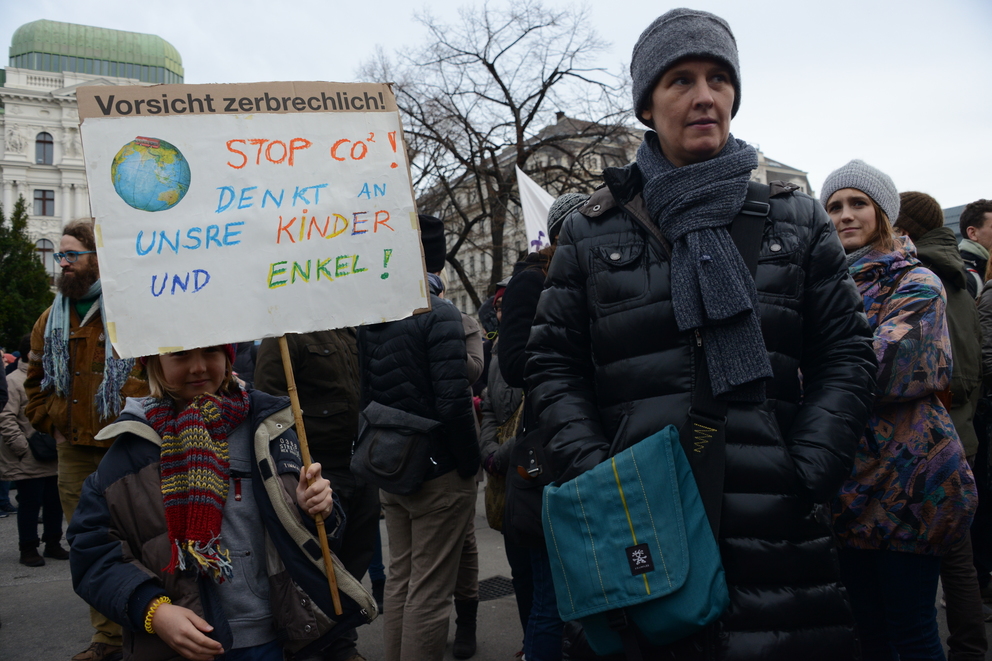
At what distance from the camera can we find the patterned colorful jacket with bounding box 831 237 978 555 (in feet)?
8.56

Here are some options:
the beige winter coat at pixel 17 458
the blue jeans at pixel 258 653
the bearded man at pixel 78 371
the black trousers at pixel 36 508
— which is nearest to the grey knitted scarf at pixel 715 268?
the blue jeans at pixel 258 653

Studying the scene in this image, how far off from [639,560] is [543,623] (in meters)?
1.69

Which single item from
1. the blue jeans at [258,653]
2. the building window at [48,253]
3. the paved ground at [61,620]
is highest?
the building window at [48,253]

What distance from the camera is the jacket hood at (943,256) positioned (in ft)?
11.6

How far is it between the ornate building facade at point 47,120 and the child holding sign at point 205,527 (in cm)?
6119

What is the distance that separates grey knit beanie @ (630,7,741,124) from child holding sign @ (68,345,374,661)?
1457 mm

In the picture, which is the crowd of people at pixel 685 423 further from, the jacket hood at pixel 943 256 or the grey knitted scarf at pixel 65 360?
the grey knitted scarf at pixel 65 360

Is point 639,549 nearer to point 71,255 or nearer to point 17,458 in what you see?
point 71,255

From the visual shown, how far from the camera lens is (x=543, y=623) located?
323 centimetres

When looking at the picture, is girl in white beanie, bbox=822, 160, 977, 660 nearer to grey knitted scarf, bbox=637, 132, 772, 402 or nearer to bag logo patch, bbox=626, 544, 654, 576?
grey knitted scarf, bbox=637, 132, 772, 402

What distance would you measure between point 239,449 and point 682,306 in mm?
1413

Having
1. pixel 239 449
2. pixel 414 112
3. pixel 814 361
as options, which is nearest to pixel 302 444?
pixel 239 449

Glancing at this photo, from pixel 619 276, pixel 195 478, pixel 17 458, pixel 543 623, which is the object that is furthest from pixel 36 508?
pixel 619 276

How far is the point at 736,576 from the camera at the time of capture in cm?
175
